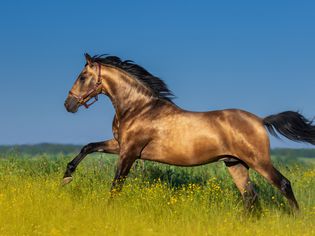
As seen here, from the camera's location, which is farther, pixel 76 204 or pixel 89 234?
pixel 76 204

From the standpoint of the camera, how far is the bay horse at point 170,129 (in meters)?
9.30

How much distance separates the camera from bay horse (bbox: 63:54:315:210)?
9.30 m

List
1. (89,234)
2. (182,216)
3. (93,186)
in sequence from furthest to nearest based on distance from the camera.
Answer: (93,186)
(182,216)
(89,234)

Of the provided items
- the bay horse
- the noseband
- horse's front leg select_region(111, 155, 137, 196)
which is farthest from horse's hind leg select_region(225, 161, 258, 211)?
the noseband

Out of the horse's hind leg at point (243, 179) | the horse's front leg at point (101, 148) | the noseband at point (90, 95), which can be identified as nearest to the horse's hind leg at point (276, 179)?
the horse's hind leg at point (243, 179)

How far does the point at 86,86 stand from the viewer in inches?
392

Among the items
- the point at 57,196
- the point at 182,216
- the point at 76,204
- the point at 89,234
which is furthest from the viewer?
the point at 57,196

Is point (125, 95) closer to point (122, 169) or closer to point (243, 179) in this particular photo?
point (122, 169)

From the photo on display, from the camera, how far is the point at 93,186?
10.4m

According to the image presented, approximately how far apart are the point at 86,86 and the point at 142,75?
105cm

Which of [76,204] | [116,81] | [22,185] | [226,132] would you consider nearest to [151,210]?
[76,204]

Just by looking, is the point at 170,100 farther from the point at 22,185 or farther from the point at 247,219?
the point at 22,185

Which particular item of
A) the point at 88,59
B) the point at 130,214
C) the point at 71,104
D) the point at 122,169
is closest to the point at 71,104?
the point at 71,104

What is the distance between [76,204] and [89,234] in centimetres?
195
